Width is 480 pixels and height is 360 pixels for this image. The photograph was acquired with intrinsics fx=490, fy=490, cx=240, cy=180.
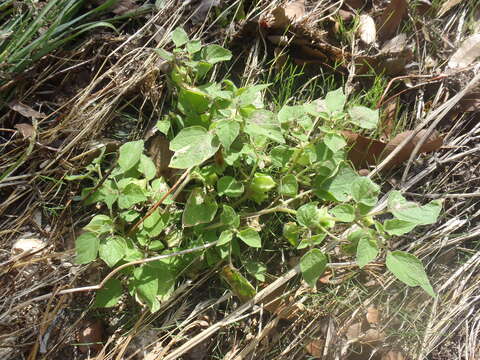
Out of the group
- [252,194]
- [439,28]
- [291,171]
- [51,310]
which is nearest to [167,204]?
[252,194]

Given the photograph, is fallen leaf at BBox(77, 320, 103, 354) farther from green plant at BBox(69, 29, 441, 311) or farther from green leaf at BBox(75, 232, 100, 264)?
green leaf at BBox(75, 232, 100, 264)

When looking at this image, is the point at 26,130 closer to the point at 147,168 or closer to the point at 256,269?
the point at 147,168

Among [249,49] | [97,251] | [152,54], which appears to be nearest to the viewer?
[97,251]

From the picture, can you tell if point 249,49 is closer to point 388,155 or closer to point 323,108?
point 323,108

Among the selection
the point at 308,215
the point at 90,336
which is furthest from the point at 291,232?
the point at 90,336

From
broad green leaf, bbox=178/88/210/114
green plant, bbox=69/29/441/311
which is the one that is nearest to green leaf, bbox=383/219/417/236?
green plant, bbox=69/29/441/311

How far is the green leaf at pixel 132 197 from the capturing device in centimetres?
156

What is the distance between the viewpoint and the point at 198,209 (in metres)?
1.59

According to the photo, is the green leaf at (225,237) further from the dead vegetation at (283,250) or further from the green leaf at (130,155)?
the green leaf at (130,155)

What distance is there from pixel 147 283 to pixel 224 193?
38 centimetres

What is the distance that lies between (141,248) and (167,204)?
0.17 metres

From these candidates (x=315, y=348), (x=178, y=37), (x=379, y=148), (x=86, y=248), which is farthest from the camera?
(x=379, y=148)

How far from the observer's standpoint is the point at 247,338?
1.72m

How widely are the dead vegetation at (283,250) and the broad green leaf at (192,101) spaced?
7.1 inches
